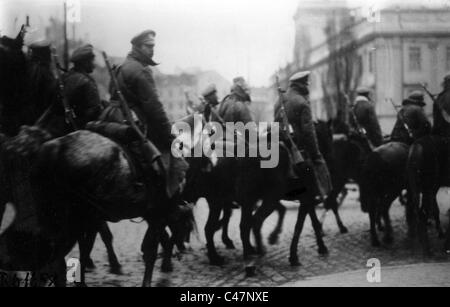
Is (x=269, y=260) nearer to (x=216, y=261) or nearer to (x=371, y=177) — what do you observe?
(x=216, y=261)

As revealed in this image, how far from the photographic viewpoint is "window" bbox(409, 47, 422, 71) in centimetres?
966

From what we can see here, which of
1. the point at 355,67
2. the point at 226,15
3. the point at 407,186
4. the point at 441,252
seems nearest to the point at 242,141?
the point at 226,15

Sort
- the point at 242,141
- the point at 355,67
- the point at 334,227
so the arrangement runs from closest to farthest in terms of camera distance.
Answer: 1. the point at 242,141
2. the point at 334,227
3. the point at 355,67

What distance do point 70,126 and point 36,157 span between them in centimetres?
73

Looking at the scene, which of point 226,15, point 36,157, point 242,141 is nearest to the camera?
point 36,157

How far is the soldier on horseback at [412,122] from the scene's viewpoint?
9.38m

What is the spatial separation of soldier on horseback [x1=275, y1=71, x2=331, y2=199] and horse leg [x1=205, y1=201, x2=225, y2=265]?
1448mm

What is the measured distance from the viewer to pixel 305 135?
8.88 m

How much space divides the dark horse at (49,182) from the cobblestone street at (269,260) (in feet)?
4.66

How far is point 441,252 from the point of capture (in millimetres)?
8805

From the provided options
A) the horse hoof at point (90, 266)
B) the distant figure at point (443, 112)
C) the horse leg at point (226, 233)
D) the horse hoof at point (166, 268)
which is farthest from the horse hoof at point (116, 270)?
the distant figure at point (443, 112)

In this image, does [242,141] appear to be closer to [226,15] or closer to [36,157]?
[226,15]

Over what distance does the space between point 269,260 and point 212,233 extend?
97 cm

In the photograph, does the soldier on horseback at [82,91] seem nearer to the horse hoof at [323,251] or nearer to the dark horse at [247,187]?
the dark horse at [247,187]
